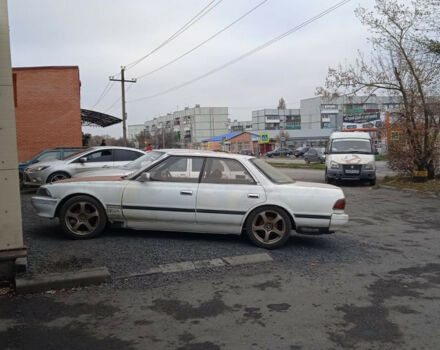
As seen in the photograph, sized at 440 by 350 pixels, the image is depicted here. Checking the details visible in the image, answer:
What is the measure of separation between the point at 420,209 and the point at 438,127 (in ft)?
23.4

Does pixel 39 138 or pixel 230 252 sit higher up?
pixel 39 138

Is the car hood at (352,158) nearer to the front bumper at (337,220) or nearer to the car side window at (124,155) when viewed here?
the car side window at (124,155)

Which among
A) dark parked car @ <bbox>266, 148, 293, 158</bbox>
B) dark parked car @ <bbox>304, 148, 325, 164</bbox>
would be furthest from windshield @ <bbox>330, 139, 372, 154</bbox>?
dark parked car @ <bbox>266, 148, 293, 158</bbox>

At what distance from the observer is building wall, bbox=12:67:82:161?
22.2 meters

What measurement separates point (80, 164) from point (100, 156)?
2.17 ft

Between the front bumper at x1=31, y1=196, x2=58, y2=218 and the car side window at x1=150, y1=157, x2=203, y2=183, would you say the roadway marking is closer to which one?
the car side window at x1=150, y1=157, x2=203, y2=183

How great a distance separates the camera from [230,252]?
633 centimetres

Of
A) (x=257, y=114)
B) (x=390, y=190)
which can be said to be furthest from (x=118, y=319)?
(x=257, y=114)

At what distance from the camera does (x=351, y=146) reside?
65.7 feet

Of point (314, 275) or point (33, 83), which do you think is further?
point (33, 83)

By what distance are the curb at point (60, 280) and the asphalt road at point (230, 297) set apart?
0.11 metres

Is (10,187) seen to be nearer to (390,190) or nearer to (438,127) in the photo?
(390,190)

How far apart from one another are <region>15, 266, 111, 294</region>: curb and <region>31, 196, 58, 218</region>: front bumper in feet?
6.49

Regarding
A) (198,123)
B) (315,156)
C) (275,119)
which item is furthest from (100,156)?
(275,119)
